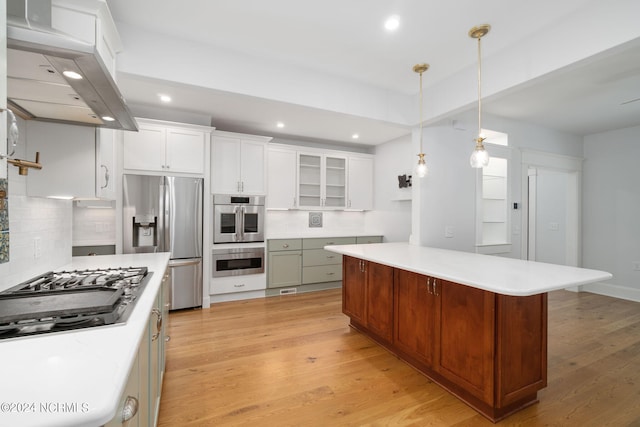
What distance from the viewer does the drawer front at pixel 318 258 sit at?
4.55 m

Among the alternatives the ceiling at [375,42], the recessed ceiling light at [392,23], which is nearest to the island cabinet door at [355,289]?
the ceiling at [375,42]

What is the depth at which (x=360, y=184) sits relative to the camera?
5.34 meters

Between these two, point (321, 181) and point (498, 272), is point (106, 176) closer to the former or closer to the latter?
point (498, 272)

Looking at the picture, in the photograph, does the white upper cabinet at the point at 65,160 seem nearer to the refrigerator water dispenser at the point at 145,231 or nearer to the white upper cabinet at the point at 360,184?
the refrigerator water dispenser at the point at 145,231

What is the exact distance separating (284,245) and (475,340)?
9.88 ft

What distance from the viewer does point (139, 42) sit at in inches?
92.2

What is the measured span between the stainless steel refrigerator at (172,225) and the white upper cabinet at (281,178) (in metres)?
1.19

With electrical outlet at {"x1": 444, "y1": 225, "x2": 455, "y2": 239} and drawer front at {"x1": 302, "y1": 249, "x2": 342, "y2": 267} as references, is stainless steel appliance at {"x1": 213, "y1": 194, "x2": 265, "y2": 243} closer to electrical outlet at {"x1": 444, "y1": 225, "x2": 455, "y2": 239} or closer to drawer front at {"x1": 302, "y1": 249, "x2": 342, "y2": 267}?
drawer front at {"x1": 302, "y1": 249, "x2": 342, "y2": 267}

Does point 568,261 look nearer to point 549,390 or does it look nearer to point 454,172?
point 454,172

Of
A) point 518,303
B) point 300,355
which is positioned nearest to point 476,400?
point 518,303

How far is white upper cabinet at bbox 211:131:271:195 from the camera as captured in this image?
4.03 meters

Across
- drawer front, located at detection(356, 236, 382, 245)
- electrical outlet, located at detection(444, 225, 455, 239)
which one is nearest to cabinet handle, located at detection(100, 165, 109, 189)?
electrical outlet, located at detection(444, 225, 455, 239)

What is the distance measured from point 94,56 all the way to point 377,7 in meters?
1.86

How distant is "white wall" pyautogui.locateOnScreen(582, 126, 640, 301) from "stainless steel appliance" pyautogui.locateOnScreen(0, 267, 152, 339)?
20.8ft
